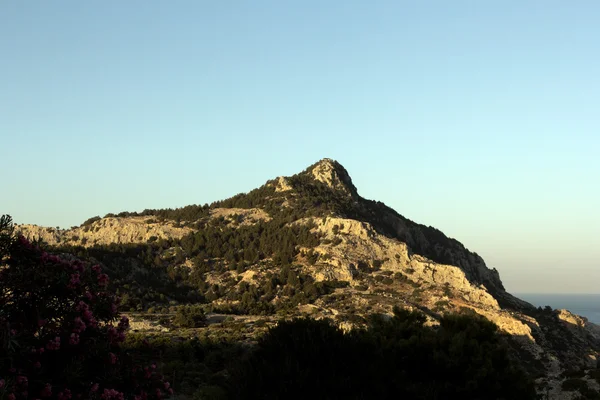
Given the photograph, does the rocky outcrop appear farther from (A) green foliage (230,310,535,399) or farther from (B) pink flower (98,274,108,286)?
(B) pink flower (98,274,108,286)

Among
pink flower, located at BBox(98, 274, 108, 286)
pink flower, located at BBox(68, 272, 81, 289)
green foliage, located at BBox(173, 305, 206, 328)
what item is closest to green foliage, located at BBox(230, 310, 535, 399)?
pink flower, located at BBox(98, 274, 108, 286)

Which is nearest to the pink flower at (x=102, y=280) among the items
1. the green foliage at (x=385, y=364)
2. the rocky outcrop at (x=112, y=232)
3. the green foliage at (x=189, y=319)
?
the green foliage at (x=385, y=364)

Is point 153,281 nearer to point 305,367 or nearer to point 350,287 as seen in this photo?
point 350,287

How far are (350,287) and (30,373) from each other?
216ft

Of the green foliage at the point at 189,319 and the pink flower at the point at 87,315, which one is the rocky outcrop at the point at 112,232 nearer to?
the green foliage at the point at 189,319

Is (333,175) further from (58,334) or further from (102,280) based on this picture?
(58,334)

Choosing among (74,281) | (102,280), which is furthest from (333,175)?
(74,281)

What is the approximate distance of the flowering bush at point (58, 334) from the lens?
12.6 meters

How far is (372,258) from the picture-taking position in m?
86.2

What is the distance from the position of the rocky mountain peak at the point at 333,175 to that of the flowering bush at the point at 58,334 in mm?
112315

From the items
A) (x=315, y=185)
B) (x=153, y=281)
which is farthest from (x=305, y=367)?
(x=315, y=185)

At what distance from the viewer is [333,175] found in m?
131

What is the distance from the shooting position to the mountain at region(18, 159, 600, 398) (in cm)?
6756

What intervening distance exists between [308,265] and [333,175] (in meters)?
50.2
